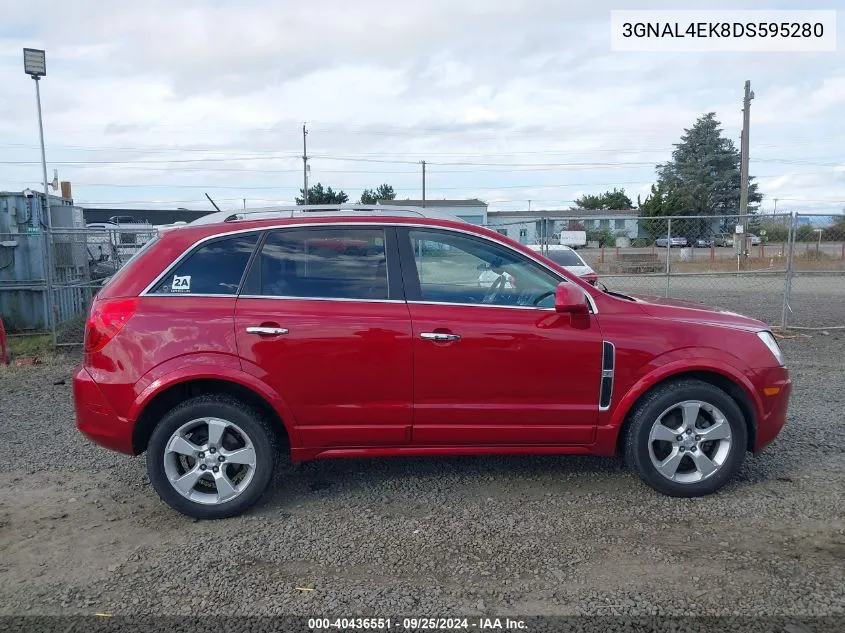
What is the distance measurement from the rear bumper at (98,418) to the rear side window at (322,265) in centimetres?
108

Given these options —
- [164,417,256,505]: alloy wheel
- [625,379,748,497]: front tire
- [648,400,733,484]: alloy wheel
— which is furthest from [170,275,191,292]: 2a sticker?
[648,400,733,484]: alloy wheel

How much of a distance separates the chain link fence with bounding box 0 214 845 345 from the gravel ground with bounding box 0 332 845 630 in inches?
78.4

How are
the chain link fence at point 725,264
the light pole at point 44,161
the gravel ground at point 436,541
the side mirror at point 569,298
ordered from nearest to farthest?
the gravel ground at point 436,541, the side mirror at point 569,298, the light pole at point 44,161, the chain link fence at point 725,264

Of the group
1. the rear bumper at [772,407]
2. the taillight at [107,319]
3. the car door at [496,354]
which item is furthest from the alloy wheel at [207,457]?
the rear bumper at [772,407]

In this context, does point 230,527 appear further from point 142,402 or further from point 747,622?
point 747,622

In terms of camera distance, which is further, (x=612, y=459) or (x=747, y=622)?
(x=612, y=459)

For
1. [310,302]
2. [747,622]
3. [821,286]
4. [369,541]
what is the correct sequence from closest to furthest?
[747,622], [369,541], [310,302], [821,286]

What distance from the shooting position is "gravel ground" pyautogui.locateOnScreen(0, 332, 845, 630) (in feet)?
11.4

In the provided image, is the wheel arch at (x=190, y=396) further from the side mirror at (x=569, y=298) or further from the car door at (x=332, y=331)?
the side mirror at (x=569, y=298)

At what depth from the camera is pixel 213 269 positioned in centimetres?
443

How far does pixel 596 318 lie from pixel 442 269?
3.32 feet

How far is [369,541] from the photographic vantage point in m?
4.08

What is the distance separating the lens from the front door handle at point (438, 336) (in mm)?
4328

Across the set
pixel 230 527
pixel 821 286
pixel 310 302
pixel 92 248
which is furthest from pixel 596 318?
pixel 821 286
